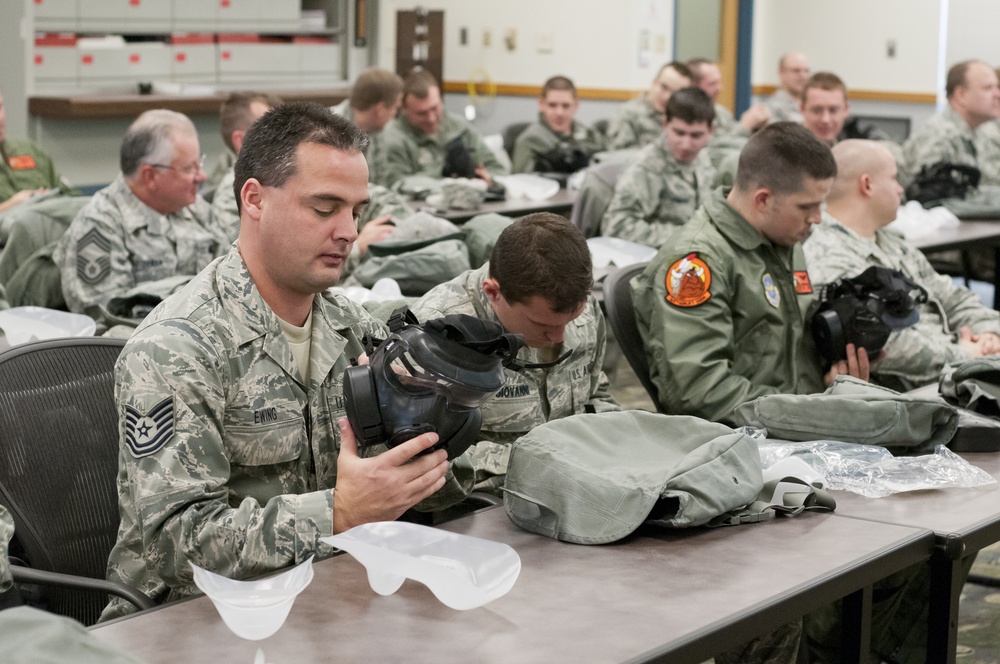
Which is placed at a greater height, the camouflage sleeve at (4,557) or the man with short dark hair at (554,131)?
the man with short dark hair at (554,131)

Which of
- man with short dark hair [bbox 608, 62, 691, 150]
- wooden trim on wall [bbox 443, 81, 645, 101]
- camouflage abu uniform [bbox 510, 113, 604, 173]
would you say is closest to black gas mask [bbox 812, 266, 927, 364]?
camouflage abu uniform [bbox 510, 113, 604, 173]

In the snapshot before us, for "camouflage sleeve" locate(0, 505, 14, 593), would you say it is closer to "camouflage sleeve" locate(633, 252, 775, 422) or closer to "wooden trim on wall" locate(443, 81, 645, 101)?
"camouflage sleeve" locate(633, 252, 775, 422)

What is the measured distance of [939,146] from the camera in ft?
22.2

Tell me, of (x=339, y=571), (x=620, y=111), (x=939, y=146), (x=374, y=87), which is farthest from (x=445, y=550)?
(x=620, y=111)

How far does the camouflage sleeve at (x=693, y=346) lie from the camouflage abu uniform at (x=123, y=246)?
1.61m

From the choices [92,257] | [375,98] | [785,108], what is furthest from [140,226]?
[785,108]

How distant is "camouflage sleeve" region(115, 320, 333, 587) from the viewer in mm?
1702

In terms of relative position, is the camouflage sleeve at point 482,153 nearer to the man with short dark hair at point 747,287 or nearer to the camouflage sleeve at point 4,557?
the man with short dark hair at point 747,287

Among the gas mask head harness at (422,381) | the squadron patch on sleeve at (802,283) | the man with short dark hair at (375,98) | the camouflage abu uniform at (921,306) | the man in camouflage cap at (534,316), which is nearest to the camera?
the gas mask head harness at (422,381)

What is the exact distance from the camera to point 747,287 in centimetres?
302

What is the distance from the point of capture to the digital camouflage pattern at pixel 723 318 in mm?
2857

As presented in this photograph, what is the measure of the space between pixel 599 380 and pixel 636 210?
261cm

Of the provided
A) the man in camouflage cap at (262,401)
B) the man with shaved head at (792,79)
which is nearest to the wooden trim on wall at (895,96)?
the man with shaved head at (792,79)

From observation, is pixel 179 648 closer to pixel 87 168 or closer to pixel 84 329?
pixel 84 329
